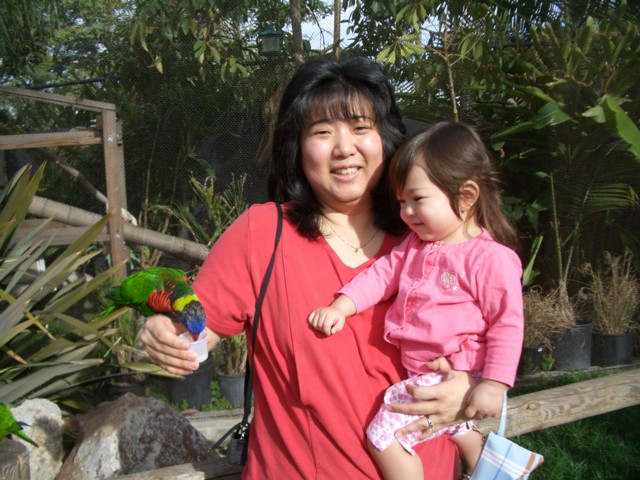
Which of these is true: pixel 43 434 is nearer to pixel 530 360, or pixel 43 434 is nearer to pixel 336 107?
pixel 336 107

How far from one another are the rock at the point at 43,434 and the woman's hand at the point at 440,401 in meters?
2.33

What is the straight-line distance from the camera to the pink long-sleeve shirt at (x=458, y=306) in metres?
1.36

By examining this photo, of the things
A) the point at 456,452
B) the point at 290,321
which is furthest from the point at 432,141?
the point at 456,452

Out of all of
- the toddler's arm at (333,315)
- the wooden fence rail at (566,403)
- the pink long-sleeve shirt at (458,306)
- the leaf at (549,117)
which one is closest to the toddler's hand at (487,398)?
the pink long-sleeve shirt at (458,306)

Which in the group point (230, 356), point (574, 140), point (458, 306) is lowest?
point (230, 356)

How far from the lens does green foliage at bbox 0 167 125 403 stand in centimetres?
314

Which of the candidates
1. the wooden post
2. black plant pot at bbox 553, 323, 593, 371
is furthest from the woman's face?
black plant pot at bbox 553, 323, 593, 371

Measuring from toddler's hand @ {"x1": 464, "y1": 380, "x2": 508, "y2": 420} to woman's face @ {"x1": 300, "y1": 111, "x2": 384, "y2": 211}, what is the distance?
56cm

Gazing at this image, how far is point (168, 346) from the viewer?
4.58 ft

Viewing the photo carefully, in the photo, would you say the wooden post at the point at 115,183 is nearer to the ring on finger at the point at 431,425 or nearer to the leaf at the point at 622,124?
the ring on finger at the point at 431,425

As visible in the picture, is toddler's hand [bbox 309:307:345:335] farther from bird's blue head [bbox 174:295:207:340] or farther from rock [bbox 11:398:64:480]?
rock [bbox 11:398:64:480]

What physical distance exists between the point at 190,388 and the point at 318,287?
9.52 feet

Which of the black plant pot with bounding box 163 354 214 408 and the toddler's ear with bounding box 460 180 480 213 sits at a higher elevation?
the toddler's ear with bounding box 460 180 480 213

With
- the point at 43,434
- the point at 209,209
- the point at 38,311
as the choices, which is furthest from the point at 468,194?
the point at 209,209
